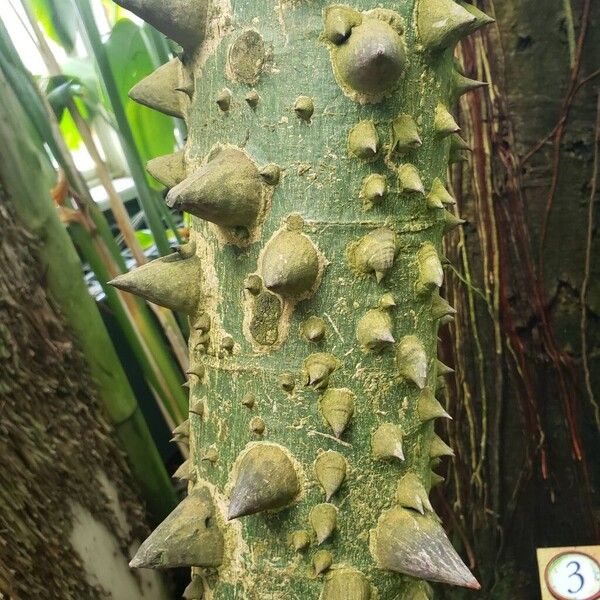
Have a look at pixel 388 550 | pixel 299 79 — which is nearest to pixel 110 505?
pixel 388 550

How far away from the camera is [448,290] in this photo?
37.1 inches

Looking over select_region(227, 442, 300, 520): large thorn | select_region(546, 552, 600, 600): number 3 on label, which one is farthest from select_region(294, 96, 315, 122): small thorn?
select_region(546, 552, 600, 600): number 3 on label

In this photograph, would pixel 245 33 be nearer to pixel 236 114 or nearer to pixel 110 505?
pixel 236 114

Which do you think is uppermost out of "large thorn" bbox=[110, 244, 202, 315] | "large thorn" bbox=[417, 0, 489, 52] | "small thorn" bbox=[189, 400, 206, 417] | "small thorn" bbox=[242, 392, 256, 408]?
"large thorn" bbox=[417, 0, 489, 52]

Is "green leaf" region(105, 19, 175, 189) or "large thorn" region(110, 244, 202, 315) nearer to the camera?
"large thorn" region(110, 244, 202, 315)

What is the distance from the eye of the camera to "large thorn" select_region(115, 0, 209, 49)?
42 centimetres

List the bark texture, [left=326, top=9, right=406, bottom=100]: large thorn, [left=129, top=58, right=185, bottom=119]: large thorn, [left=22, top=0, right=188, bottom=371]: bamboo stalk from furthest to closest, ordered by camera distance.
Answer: [left=22, top=0, right=188, bottom=371]: bamboo stalk
the bark texture
[left=129, top=58, right=185, bottom=119]: large thorn
[left=326, top=9, right=406, bottom=100]: large thorn

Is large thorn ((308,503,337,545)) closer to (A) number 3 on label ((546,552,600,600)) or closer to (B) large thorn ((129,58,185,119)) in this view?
(B) large thorn ((129,58,185,119))

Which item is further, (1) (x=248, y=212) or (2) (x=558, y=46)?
(2) (x=558, y=46)

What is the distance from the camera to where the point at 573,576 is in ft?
2.56

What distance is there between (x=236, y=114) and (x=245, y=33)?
0.05 meters

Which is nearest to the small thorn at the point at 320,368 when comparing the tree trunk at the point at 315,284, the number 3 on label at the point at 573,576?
the tree trunk at the point at 315,284

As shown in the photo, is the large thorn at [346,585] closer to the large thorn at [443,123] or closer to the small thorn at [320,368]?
the small thorn at [320,368]

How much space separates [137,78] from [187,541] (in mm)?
804
